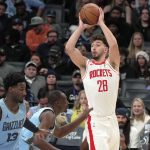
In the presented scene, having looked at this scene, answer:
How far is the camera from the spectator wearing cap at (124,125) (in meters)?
11.4

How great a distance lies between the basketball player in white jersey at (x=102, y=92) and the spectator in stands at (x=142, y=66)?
4809 millimetres

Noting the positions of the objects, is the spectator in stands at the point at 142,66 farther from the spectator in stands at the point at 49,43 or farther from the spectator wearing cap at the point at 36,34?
the spectator wearing cap at the point at 36,34

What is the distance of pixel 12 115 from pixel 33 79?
535 centimetres

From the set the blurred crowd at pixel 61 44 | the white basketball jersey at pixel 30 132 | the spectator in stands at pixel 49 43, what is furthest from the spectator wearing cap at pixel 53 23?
the white basketball jersey at pixel 30 132

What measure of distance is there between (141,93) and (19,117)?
18.2ft

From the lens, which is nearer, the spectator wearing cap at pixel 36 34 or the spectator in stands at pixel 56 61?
the spectator in stands at pixel 56 61

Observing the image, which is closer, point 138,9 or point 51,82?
point 51,82

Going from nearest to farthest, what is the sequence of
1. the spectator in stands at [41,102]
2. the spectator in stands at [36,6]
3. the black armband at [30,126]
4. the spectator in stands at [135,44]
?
the black armband at [30,126]
the spectator in stands at [41,102]
the spectator in stands at [135,44]
the spectator in stands at [36,6]

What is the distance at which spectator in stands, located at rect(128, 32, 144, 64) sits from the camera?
14414mm

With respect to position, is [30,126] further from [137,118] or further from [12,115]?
[137,118]

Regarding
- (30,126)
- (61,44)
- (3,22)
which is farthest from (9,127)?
(3,22)

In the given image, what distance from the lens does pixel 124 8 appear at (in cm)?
1611

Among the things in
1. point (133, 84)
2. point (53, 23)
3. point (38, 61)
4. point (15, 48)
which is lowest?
point (133, 84)

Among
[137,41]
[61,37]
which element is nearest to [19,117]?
[137,41]
